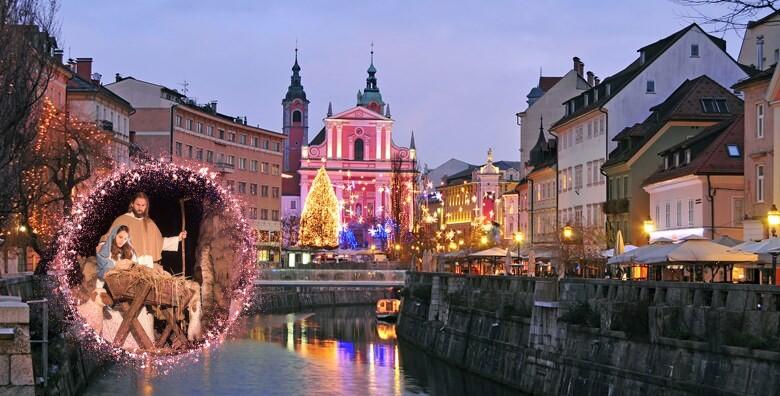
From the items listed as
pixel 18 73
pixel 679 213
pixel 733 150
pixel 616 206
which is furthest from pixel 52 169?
pixel 616 206

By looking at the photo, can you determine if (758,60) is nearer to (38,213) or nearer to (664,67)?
(664,67)

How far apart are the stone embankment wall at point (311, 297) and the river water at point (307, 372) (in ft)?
80.5

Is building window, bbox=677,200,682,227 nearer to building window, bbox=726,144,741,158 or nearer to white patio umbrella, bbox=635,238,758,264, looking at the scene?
building window, bbox=726,144,741,158

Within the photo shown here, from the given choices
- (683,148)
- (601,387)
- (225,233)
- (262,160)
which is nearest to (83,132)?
(683,148)

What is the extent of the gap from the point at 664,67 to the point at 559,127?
14.9 meters

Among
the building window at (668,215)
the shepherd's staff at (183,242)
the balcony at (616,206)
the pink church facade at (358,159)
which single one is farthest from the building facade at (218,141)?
the shepherd's staff at (183,242)

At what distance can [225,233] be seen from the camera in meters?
16.8

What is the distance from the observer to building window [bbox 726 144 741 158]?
202 feet

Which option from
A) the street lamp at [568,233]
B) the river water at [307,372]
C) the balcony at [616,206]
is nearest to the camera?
the river water at [307,372]

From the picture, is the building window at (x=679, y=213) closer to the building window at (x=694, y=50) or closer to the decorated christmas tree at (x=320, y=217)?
the building window at (x=694, y=50)

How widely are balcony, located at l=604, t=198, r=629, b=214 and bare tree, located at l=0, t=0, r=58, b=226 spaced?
42.8 meters

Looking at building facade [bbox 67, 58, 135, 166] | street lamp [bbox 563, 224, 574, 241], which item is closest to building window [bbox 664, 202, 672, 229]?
street lamp [bbox 563, 224, 574, 241]

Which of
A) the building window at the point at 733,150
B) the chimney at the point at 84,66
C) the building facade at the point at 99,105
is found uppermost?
the chimney at the point at 84,66

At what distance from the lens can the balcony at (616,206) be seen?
7662 cm
